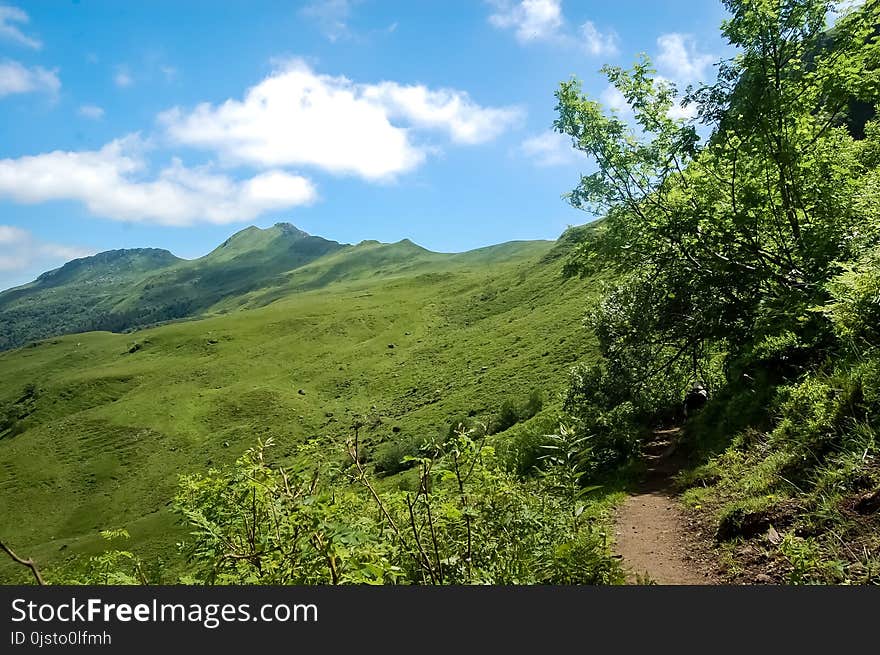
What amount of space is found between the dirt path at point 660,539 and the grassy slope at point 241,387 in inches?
1425

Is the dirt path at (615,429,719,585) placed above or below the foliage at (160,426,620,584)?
below

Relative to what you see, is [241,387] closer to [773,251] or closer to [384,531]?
[773,251]

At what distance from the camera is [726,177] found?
13656mm

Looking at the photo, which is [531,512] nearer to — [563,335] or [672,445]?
[672,445]

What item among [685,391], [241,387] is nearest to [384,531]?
[685,391]

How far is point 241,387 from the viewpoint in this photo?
119562 mm

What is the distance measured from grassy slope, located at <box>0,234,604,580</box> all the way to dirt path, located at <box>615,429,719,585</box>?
36.2 m

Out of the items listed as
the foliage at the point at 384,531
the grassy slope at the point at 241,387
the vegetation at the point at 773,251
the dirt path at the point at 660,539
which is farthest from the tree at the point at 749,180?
the grassy slope at the point at 241,387

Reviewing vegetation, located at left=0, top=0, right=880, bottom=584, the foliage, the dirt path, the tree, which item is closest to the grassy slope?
vegetation, located at left=0, top=0, right=880, bottom=584

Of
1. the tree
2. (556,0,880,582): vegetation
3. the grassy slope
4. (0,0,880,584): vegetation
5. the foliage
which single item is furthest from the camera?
the grassy slope

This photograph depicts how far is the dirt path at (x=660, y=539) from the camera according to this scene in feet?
27.2

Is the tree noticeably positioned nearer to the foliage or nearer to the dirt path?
the dirt path

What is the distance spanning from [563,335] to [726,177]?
229ft

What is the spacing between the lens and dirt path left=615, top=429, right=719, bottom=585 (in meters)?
8.30
